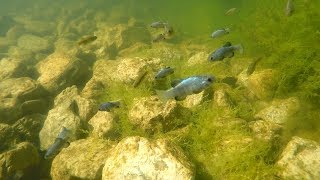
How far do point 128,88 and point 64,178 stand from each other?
10.0 ft

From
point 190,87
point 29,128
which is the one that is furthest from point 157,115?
point 29,128

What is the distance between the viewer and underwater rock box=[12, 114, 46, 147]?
28.6 ft

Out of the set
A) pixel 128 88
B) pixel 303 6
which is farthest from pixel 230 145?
pixel 303 6

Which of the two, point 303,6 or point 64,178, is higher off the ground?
point 303,6

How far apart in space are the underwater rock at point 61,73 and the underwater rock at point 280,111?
716 centimetres

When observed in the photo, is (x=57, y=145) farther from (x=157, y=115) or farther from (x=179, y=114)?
(x=179, y=114)

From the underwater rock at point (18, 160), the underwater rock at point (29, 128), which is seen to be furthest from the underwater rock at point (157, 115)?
the underwater rock at point (29, 128)

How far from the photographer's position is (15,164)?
7145 mm

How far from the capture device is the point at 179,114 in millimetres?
6934

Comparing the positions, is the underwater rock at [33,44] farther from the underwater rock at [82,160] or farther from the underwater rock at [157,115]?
the underwater rock at [157,115]

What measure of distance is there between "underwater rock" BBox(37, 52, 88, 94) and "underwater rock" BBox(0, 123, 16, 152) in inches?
112

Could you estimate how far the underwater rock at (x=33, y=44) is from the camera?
2033 centimetres

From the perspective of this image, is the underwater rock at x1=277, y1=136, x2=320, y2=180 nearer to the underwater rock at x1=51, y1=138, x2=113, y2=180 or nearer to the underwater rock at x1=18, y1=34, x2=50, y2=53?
the underwater rock at x1=51, y1=138, x2=113, y2=180

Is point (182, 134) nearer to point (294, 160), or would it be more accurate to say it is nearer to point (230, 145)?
point (230, 145)
